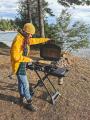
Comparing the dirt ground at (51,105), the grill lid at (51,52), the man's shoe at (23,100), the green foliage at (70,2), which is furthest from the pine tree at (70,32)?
the man's shoe at (23,100)

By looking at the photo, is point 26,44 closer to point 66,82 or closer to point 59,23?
point 66,82

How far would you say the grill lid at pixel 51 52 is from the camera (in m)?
10.8

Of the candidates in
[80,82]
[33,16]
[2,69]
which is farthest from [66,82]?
[33,16]

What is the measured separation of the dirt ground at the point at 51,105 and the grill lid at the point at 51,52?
1.10 meters

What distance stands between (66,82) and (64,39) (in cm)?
986

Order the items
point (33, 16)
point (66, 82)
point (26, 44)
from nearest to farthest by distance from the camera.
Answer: point (26, 44), point (66, 82), point (33, 16)

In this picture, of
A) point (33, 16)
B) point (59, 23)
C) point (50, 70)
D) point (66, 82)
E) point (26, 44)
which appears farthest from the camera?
point (33, 16)

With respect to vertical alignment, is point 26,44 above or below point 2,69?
above

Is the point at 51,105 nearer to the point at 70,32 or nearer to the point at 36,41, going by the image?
the point at 36,41

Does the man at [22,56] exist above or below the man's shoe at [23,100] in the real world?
above

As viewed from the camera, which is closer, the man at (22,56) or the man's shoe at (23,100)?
the man at (22,56)

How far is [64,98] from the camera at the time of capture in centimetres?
1120

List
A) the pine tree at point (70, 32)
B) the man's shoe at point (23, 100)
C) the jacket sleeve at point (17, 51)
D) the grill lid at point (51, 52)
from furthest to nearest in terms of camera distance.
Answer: the pine tree at point (70, 32) → the grill lid at point (51, 52) → the man's shoe at point (23, 100) → the jacket sleeve at point (17, 51)

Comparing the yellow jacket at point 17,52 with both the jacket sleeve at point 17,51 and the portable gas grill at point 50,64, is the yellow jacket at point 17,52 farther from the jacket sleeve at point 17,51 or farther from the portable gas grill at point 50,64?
the portable gas grill at point 50,64
